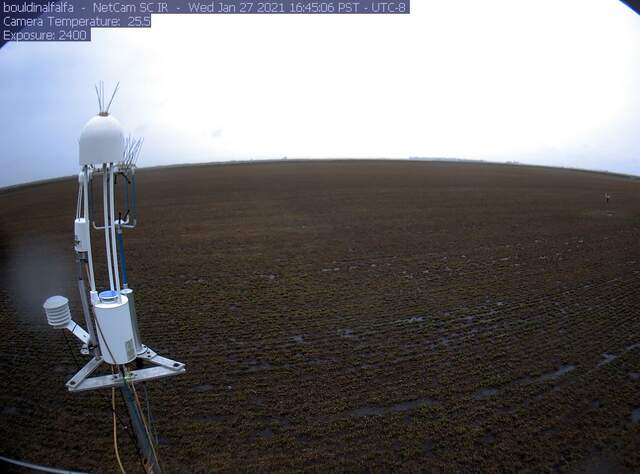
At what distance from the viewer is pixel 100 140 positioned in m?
2.15

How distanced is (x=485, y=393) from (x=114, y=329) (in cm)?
509

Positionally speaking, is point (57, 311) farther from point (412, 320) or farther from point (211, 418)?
point (412, 320)

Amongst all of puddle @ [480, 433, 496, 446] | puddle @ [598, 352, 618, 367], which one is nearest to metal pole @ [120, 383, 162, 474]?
puddle @ [480, 433, 496, 446]

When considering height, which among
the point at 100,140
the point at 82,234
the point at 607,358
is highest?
the point at 100,140

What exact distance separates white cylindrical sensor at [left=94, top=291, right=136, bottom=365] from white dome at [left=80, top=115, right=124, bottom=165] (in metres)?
0.86

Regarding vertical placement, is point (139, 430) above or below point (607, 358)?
above

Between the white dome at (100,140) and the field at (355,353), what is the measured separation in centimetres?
358

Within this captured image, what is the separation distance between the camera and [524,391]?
17.5 feet

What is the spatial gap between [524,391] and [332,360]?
2.95m

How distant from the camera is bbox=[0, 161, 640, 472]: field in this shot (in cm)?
432

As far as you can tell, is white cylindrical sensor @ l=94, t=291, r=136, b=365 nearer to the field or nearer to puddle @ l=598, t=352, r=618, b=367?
the field

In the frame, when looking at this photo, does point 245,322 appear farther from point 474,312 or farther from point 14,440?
point 474,312

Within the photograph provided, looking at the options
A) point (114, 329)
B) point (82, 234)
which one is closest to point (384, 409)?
point (114, 329)

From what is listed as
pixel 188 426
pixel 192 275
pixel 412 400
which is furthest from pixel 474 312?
pixel 192 275
